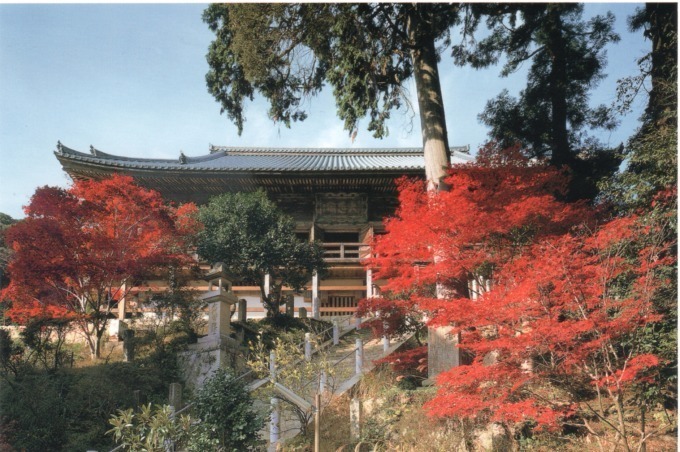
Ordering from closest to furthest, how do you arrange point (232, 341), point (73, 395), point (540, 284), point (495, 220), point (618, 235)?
point (540, 284)
point (618, 235)
point (495, 220)
point (73, 395)
point (232, 341)

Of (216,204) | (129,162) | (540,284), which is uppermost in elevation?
(129,162)

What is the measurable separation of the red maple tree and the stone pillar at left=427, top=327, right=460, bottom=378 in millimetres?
5810

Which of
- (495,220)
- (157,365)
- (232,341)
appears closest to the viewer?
(495,220)

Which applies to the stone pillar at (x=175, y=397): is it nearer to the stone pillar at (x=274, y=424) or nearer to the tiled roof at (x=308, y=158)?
the stone pillar at (x=274, y=424)

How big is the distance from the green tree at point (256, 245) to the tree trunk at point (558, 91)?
264 inches

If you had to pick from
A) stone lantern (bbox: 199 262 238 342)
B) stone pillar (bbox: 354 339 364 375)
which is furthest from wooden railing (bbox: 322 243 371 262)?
stone pillar (bbox: 354 339 364 375)

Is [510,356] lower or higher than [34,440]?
higher

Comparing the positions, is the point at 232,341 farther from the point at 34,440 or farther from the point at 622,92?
the point at 622,92

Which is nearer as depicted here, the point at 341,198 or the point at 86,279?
the point at 86,279

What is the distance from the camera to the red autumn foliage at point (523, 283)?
637cm

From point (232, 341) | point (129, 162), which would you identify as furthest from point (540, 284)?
point (129, 162)

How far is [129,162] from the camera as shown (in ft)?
59.8

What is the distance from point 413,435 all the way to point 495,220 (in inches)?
125

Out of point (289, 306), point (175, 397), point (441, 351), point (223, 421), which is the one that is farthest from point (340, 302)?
point (223, 421)
